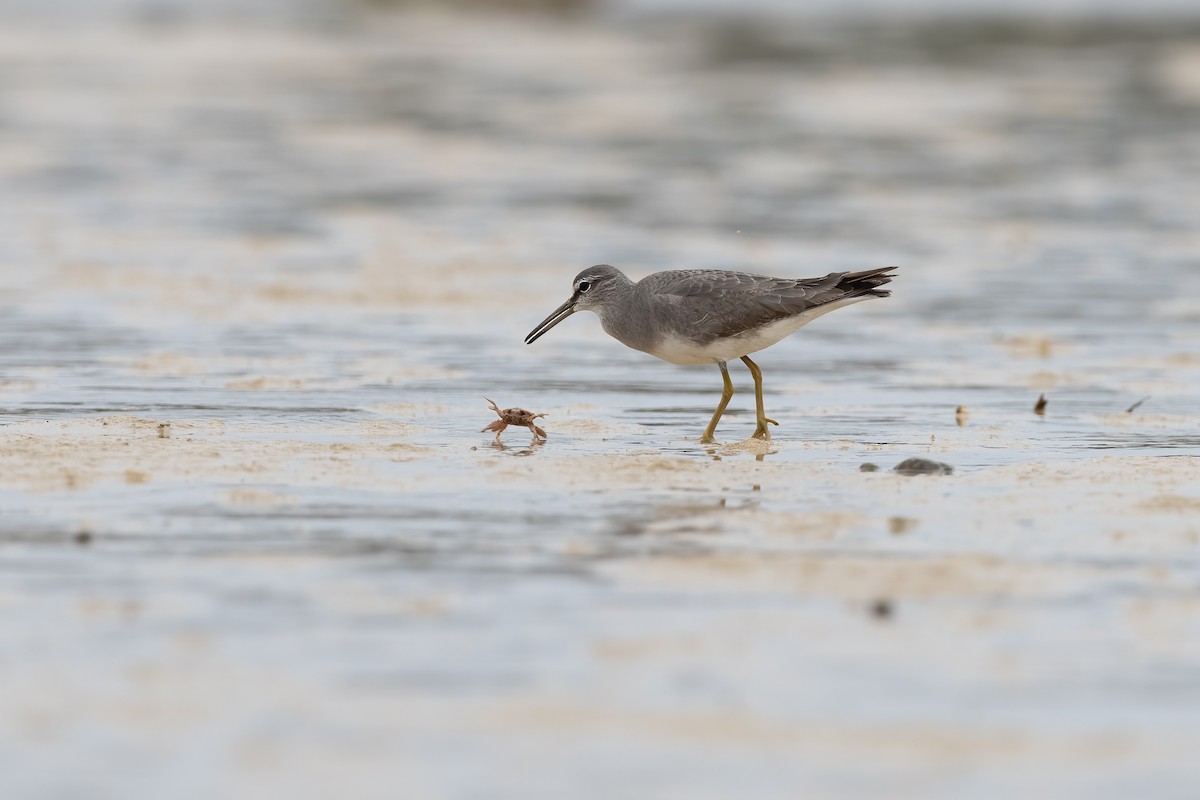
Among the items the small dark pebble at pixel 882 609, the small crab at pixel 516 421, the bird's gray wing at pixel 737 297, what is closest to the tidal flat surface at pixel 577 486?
the small dark pebble at pixel 882 609

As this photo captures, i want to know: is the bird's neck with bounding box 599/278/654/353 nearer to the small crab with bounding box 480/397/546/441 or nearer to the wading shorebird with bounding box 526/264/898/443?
the wading shorebird with bounding box 526/264/898/443

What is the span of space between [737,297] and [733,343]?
0.87 feet

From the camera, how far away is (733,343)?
38.5 feet

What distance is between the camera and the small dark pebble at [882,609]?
293 inches

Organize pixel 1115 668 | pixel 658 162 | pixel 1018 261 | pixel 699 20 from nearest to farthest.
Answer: pixel 1115 668
pixel 1018 261
pixel 658 162
pixel 699 20

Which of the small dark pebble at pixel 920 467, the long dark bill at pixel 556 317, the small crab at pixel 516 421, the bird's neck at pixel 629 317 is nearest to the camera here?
the small dark pebble at pixel 920 467

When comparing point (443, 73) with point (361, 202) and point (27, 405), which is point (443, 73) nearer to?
point (361, 202)

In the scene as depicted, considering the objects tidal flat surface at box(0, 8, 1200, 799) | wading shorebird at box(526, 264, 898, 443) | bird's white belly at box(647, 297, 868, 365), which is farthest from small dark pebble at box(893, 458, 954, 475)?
bird's white belly at box(647, 297, 868, 365)

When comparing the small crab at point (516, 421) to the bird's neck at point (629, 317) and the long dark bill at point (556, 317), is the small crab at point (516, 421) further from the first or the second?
the long dark bill at point (556, 317)

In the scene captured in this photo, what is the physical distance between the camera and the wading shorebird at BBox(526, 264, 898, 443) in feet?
38.2

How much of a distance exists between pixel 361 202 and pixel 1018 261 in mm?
7794

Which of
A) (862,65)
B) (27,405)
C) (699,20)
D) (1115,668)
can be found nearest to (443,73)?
(862,65)

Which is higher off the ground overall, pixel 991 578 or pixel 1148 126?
pixel 1148 126

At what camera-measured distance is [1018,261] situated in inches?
789
